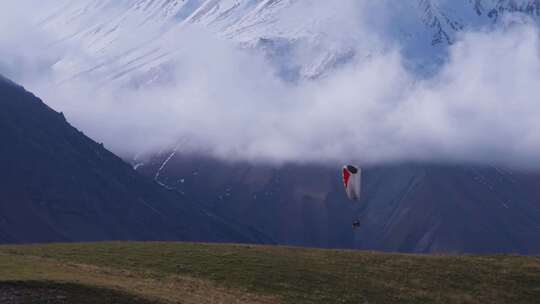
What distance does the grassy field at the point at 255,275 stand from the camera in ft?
175

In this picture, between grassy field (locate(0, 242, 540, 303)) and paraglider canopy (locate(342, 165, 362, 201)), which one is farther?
paraglider canopy (locate(342, 165, 362, 201))

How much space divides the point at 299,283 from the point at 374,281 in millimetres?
5480

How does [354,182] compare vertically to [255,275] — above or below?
above

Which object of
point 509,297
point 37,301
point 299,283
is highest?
point 37,301

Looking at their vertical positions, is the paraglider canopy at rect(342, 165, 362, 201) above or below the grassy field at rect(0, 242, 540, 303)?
above

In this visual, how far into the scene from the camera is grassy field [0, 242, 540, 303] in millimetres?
53281

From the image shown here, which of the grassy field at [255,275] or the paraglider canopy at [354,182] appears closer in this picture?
the grassy field at [255,275]

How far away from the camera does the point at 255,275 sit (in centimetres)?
6450

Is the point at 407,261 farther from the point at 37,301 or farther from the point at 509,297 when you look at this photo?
the point at 37,301

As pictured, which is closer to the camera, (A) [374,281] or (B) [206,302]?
(B) [206,302]

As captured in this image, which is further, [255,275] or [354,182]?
[354,182]

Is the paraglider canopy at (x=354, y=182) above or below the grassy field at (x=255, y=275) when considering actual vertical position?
above

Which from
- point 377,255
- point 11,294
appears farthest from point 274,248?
point 11,294

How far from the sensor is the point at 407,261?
238ft
